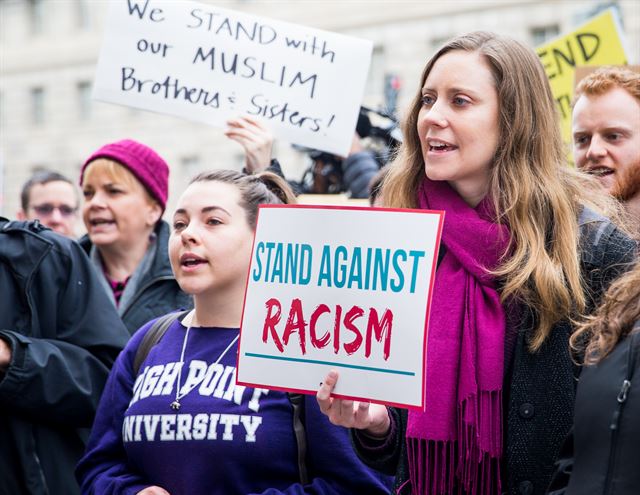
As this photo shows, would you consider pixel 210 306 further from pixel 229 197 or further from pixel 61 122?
pixel 61 122

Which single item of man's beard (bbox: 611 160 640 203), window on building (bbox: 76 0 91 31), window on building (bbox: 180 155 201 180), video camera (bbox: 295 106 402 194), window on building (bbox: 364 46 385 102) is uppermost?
Result: window on building (bbox: 76 0 91 31)

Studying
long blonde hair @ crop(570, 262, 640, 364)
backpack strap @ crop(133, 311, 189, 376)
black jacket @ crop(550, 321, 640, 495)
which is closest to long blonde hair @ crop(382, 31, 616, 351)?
long blonde hair @ crop(570, 262, 640, 364)

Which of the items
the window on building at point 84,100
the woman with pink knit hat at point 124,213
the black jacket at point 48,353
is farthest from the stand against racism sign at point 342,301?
the window on building at point 84,100

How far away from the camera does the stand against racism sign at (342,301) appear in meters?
2.36

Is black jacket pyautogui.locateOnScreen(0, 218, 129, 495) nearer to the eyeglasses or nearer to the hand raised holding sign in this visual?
the hand raised holding sign

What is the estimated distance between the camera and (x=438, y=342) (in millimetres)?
2605

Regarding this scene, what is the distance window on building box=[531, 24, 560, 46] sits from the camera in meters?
24.4

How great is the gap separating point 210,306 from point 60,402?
604 millimetres

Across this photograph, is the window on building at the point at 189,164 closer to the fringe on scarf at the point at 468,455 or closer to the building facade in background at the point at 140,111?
the building facade in background at the point at 140,111

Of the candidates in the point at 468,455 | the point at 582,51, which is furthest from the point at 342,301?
the point at 582,51

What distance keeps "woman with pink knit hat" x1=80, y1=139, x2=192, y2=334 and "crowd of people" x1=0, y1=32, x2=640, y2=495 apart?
0.85m

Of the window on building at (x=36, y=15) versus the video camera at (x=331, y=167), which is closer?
the video camera at (x=331, y=167)

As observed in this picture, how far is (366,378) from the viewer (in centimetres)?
239

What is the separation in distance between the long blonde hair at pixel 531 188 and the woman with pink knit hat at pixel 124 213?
184 cm
